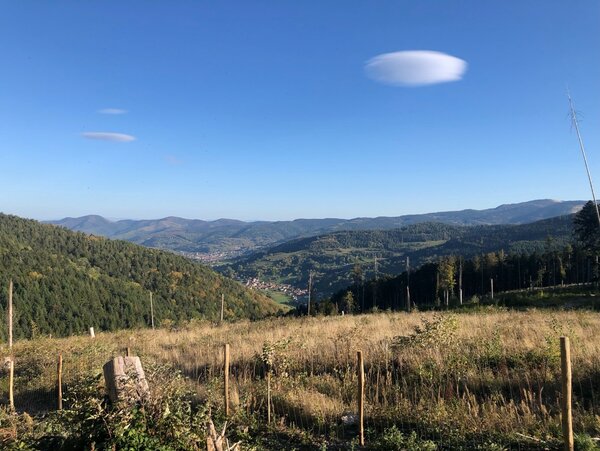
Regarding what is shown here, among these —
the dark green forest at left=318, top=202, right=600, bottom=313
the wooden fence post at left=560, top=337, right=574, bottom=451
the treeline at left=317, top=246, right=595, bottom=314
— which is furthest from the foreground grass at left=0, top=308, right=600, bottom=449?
the treeline at left=317, top=246, right=595, bottom=314

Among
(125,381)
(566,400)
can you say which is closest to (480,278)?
(566,400)

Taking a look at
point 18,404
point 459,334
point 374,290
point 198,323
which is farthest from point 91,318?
point 459,334

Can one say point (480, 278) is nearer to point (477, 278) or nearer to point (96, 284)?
point (477, 278)

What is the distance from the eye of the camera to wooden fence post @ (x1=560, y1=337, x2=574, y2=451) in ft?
13.6

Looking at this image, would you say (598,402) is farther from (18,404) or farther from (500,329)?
(18,404)

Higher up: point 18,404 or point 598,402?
point 598,402

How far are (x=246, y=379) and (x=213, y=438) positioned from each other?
4.47 metres

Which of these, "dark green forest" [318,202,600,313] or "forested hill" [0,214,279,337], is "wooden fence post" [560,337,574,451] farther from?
"forested hill" [0,214,279,337]

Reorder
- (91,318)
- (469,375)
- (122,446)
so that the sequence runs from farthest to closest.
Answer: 1. (91,318)
2. (469,375)
3. (122,446)

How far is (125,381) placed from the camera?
4.91m

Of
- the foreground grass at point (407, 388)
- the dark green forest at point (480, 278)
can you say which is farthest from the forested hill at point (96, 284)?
the foreground grass at point (407, 388)

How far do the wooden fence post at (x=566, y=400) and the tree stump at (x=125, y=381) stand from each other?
483 cm

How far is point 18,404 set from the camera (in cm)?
991

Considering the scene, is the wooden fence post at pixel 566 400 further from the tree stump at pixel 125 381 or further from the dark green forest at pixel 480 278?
the dark green forest at pixel 480 278
